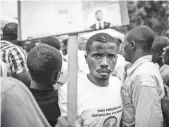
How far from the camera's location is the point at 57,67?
2.82 meters

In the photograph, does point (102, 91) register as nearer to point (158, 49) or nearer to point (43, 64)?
point (43, 64)

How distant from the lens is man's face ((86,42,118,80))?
2752 mm

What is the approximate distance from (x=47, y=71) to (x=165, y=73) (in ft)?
4.99

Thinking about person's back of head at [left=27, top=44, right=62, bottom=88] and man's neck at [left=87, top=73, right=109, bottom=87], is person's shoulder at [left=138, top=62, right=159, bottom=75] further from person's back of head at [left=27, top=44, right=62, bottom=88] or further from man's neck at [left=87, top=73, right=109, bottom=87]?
person's back of head at [left=27, top=44, right=62, bottom=88]

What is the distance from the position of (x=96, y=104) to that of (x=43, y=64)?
1.71 ft

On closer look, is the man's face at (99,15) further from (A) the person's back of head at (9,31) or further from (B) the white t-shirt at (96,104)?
(A) the person's back of head at (9,31)

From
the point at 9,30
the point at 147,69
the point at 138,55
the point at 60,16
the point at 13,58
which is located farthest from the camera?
the point at 9,30

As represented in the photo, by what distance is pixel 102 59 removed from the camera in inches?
109

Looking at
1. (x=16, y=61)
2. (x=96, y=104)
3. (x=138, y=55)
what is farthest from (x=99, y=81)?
(x=16, y=61)

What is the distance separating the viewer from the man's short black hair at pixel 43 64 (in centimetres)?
275

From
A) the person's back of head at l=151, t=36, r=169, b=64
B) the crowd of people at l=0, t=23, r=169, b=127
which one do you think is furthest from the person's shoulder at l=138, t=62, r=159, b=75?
the person's back of head at l=151, t=36, r=169, b=64

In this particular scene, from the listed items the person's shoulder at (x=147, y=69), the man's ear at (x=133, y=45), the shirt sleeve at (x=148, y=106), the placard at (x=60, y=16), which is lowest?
the shirt sleeve at (x=148, y=106)

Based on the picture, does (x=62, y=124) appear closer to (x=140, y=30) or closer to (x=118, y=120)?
(x=118, y=120)

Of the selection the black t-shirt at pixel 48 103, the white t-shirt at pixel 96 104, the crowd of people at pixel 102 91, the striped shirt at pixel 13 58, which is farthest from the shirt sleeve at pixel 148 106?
the striped shirt at pixel 13 58
